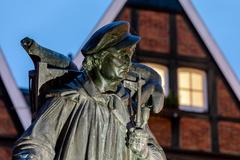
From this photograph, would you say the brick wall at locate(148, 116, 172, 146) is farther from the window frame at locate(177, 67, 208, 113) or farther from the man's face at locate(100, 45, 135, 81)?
the man's face at locate(100, 45, 135, 81)

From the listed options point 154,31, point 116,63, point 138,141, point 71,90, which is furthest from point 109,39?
point 154,31

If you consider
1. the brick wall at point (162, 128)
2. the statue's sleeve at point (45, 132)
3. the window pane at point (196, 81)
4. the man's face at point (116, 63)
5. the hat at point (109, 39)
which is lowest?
the brick wall at point (162, 128)

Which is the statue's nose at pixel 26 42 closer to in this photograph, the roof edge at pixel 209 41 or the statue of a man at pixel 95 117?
the statue of a man at pixel 95 117

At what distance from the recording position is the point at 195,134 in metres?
17.1

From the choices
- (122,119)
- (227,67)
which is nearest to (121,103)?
(122,119)

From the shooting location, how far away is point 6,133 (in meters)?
16.3

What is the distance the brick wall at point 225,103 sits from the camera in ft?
56.6

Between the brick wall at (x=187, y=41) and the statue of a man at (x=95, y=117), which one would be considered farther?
the brick wall at (x=187, y=41)

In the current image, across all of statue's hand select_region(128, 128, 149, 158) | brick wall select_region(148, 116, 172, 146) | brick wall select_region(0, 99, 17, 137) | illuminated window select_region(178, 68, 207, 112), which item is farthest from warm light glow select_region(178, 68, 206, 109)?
statue's hand select_region(128, 128, 149, 158)

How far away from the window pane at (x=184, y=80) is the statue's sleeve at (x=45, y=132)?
41.7 feet

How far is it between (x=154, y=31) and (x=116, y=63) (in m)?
13.1

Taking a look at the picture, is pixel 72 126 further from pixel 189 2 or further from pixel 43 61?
pixel 189 2

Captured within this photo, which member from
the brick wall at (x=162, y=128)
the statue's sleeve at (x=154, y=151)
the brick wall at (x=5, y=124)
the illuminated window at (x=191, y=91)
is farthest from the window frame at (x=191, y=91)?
the statue's sleeve at (x=154, y=151)

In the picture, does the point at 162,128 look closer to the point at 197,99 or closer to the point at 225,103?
the point at 197,99
